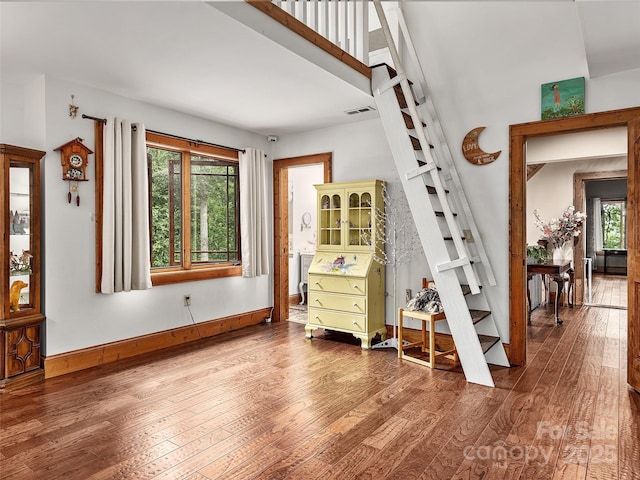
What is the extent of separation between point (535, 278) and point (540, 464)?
15.9ft

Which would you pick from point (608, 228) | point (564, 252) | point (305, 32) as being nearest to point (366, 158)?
point (305, 32)

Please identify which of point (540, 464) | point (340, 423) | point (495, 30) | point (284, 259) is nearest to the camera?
point (540, 464)

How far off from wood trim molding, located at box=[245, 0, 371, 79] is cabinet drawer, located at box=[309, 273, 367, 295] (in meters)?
2.08

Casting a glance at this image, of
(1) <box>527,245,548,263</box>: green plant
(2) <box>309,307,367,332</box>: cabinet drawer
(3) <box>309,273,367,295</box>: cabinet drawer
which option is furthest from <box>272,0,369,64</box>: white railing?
(1) <box>527,245,548,263</box>: green plant

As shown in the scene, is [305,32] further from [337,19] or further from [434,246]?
[434,246]

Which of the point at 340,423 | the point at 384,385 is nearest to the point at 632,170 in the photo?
the point at 384,385

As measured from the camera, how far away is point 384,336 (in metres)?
4.49

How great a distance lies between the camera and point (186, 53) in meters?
2.95

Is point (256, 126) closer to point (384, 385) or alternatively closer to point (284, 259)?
point (284, 259)

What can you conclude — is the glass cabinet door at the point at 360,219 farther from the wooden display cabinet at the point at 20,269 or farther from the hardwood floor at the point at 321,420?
the wooden display cabinet at the point at 20,269

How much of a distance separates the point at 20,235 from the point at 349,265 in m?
3.03

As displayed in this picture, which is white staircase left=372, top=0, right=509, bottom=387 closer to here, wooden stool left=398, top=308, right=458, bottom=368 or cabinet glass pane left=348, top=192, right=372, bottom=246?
wooden stool left=398, top=308, right=458, bottom=368

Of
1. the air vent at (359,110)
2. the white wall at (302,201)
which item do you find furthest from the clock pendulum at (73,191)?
the white wall at (302,201)

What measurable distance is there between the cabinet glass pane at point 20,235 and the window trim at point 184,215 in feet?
1.73
